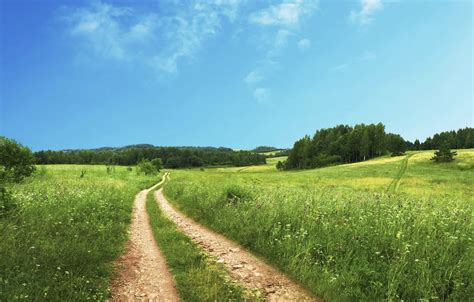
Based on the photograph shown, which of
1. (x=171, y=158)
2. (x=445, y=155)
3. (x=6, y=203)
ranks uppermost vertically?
(x=171, y=158)

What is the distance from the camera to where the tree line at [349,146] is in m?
106

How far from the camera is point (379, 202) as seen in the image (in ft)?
34.7

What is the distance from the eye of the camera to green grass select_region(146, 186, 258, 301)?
580 centimetres

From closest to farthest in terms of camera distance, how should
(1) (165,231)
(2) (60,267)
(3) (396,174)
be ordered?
(2) (60,267) → (1) (165,231) → (3) (396,174)

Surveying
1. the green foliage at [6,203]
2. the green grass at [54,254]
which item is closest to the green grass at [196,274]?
the green grass at [54,254]

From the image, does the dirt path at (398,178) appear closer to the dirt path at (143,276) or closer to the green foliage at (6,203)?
the dirt path at (143,276)

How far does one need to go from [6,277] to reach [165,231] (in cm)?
622

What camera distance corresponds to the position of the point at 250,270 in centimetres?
734

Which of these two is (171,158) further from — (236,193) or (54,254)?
(54,254)

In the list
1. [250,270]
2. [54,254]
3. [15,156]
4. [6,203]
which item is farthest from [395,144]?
[54,254]

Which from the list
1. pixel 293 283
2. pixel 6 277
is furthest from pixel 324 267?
pixel 6 277

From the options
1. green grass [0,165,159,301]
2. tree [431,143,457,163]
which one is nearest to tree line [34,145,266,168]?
tree [431,143,457,163]

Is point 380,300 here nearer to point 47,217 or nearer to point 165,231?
point 165,231

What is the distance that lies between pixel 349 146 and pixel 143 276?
110 metres
